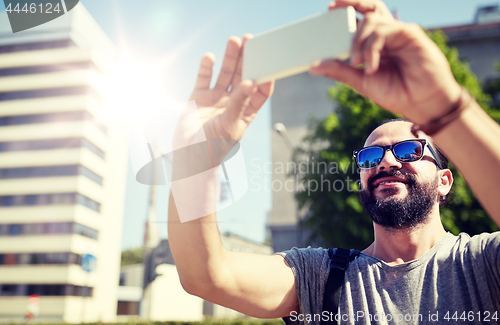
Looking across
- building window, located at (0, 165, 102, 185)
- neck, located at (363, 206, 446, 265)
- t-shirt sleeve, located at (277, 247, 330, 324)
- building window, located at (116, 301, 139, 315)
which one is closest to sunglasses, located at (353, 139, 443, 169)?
neck, located at (363, 206, 446, 265)

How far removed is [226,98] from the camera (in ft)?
5.15

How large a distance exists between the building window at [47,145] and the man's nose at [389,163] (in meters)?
53.0

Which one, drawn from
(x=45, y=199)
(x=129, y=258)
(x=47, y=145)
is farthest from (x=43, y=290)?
(x=129, y=258)

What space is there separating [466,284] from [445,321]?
0.66ft

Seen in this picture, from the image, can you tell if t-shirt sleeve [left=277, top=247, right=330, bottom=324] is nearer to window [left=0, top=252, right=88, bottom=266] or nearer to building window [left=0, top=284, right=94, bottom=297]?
building window [left=0, top=284, right=94, bottom=297]

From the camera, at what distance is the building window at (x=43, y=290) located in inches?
1777

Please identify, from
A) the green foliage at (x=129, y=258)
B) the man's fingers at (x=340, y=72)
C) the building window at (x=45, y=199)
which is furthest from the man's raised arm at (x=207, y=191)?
the green foliage at (x=129, y=258)

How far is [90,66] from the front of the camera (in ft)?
168

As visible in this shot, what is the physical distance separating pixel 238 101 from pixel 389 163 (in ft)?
3.75

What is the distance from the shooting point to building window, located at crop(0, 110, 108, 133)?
50.3m

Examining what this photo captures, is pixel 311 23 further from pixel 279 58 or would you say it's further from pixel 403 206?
pixel 403 206

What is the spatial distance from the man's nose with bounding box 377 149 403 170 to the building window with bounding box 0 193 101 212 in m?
51.9

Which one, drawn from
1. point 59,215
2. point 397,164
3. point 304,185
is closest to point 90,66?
point 59,215

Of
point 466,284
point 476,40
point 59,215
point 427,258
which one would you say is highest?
point 476,40
